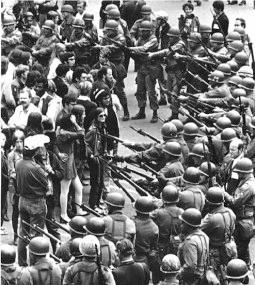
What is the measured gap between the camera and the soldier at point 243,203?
1889cm

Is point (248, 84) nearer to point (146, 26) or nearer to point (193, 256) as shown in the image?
point (146, 26)

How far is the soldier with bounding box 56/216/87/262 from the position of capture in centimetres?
1656

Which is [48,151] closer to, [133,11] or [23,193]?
[23,193]

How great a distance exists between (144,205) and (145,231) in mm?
364

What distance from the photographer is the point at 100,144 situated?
21.0 m

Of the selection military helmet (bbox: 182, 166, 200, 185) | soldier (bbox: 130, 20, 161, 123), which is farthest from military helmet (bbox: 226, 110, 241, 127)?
soldier (bbox: 130, 20, 161, 123)

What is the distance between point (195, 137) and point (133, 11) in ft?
29.2

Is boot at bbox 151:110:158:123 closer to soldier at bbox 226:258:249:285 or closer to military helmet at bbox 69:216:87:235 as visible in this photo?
military helmet at bbox 69:216:87:235

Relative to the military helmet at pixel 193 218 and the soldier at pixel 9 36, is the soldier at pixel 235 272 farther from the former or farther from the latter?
the soldier at pixel 9 36

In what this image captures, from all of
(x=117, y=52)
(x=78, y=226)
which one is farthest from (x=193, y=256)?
(x=117, y=52)

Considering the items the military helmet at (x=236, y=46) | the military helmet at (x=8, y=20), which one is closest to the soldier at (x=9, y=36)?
the military helmet at (x=8, y=20)

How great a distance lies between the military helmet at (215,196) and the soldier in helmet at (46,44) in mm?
7597

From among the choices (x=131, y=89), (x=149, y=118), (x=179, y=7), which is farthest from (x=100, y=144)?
(x=179, y=7)

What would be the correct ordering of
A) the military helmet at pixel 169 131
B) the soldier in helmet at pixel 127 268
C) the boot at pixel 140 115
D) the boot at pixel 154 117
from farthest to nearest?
the boot at pixel 140 115
the boot at pixel 154 117
the military helmet at pixel 169 131
the soldier in helmet at pixel 127 268
